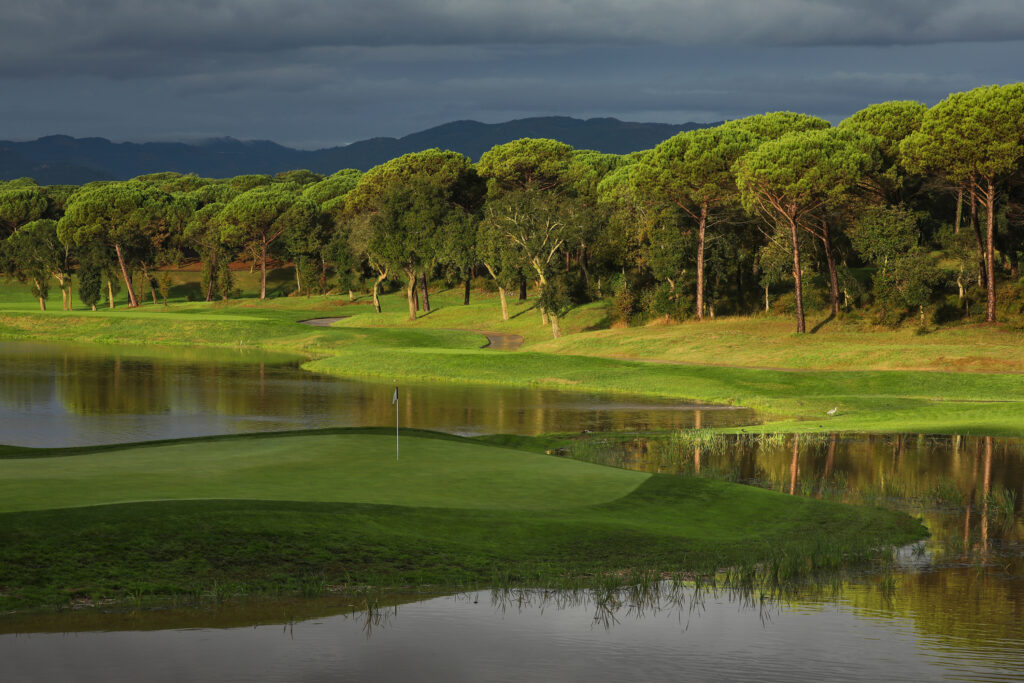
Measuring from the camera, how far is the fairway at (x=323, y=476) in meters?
19.8

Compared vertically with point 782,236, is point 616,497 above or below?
below

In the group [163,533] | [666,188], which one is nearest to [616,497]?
[163,533]

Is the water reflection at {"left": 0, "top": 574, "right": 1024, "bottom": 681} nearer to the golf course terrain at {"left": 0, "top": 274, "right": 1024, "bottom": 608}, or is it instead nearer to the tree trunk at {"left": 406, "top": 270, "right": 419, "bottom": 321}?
the golf course terrain at {"left": 0, "top": 274, "right": 1024, "bottom": 608}

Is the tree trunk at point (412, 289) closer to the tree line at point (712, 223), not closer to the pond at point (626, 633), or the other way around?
the tree line at point (712, 223)

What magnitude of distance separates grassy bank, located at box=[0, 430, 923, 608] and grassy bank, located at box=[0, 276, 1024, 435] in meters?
18.4

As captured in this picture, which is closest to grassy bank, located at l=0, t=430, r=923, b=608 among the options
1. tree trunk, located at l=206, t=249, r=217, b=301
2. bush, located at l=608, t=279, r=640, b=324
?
bush, located at l=608, t=279, r=640, b=324

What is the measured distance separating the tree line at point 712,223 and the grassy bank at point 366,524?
5013cm

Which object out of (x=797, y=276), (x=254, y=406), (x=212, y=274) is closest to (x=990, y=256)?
(x=797, y=276)

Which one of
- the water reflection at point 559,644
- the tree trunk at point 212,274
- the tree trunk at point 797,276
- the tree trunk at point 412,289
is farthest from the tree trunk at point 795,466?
the tree trunk at point 212,274

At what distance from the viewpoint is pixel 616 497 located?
22203mm

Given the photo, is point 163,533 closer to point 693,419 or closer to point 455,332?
point 693,419

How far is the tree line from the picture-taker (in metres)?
69.3

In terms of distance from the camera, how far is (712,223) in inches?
3194

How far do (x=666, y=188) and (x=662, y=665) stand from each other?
71250 millimetres
